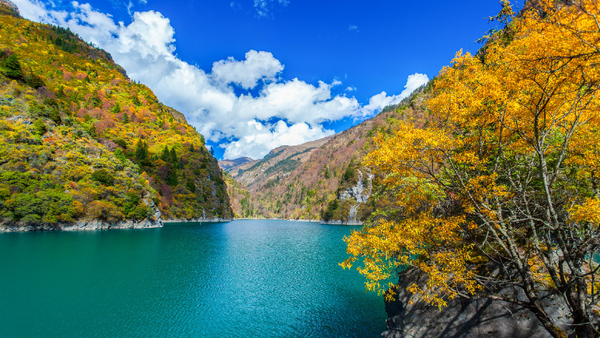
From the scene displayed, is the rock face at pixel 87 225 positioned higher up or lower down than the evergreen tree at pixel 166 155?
lower down

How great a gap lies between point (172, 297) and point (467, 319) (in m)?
19.6

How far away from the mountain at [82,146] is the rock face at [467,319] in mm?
63842

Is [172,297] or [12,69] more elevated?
[12,69]

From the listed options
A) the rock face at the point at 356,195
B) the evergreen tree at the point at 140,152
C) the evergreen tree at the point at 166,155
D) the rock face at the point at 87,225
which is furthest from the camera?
the rock face at the point at 356,195

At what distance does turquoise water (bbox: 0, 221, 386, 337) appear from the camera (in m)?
14.0

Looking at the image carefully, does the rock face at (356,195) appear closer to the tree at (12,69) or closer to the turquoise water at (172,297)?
the turquoise water at (172,297)

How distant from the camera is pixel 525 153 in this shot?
301 inches

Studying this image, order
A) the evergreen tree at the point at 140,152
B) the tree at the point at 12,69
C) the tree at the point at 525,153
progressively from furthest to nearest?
the evergreen tree at the point at 140,152 < the tree at the point at 12,69 < the tree at the point at 525,153

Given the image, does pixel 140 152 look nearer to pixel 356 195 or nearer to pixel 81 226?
pixel 81 226

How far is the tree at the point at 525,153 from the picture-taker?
5656 millimetres

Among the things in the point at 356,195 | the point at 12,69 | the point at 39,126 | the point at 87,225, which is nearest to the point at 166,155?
the point at 39,126

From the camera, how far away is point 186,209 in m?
90.7

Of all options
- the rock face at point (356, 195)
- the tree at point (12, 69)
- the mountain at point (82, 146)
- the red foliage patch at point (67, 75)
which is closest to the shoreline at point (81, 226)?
Answer: the mountain at point (82, 146)

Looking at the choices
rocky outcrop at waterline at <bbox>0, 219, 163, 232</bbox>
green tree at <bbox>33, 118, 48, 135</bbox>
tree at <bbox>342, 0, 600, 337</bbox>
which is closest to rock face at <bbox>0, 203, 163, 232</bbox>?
rocky outcrop at waterline at <bbox>0, 219, 163, 232</bbox>
